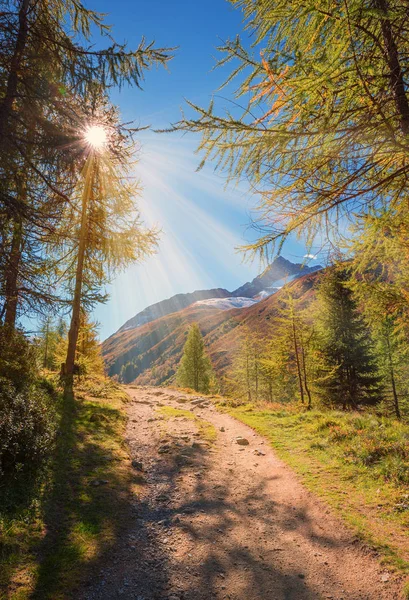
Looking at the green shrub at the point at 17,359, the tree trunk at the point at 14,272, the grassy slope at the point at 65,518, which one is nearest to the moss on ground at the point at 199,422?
the grassy slope at the point at 65,518

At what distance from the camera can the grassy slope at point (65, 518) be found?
12.4 feet

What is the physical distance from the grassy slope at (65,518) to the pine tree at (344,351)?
54.1 feet

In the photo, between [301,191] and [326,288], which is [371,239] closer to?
[301,191]

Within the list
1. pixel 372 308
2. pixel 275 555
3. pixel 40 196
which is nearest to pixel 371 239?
pixel 372 308

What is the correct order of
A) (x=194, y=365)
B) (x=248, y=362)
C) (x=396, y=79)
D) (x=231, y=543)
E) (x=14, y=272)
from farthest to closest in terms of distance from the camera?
(x=248, y=362) → (x=194, y=365) → (x=14, y=272) → (x=231, y=543) → (x=396, y=79)

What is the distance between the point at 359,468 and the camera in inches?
277

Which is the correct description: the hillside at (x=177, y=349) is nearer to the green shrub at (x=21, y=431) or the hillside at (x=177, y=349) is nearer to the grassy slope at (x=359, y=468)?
the grassy slope at (x=359, y=468)

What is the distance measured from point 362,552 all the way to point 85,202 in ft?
49.0

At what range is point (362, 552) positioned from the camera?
4.57 m

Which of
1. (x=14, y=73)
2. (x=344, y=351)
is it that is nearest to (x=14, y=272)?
(x=14, y=73)

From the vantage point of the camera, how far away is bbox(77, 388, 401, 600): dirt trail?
3.97 metres

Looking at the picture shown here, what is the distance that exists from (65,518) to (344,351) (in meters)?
19.7

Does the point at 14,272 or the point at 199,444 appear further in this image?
the point at 199,444

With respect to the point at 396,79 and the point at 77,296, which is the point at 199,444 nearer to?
the point at 77,296
